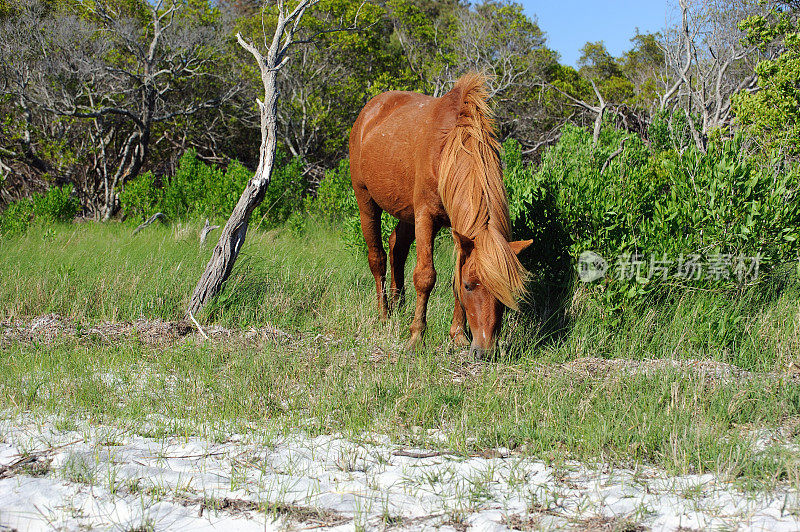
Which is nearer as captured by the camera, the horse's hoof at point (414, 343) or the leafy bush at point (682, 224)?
the horse's hoof at point (414, 343)

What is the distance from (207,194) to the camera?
11.4 m

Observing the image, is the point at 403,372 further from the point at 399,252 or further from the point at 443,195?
the point at 399,252

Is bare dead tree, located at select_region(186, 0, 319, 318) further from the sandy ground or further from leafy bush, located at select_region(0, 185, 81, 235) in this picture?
leafy bush, located at select_region(0, 185, 81, 235)

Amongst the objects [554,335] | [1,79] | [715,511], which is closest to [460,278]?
[554,335]

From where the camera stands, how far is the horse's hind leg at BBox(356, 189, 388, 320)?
6.82m

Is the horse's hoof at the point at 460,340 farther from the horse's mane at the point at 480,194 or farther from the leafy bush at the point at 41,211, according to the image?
the leafy bush at the point at 41,211

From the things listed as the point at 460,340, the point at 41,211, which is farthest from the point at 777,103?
the point at 41,211

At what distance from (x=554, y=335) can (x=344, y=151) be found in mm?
11080

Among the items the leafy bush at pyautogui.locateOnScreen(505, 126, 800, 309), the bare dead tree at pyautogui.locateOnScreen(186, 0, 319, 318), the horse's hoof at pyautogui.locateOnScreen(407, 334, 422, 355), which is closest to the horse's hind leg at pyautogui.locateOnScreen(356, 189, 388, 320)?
the bare dead tree at pyautogui.locateOnScreen(186, 0, 319, 318)

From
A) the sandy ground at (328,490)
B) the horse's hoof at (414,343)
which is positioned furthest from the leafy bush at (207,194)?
the sandy ground at (328,490)

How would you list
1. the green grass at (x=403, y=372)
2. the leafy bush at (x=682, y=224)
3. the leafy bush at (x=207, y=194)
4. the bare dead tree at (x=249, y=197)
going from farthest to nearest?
the leafy bush at (x=207, y=194), the bare dead tree at (x=249, y=197), the leafy bush at (x=682, y=224), the green grass at (x=403, y=372)

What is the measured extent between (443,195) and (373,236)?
2.08 meters

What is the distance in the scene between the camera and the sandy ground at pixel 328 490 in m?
2.74

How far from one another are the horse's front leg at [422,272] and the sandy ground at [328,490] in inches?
74.9
